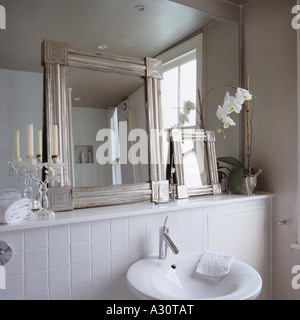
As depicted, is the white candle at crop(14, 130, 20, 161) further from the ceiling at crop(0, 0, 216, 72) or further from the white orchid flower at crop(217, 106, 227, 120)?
the white orchid flower at crop(217, 106, 227, 120)

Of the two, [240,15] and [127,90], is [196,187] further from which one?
[240,15]

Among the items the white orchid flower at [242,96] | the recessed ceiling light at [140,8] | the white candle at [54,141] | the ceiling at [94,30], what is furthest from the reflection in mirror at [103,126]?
the white orchid flower at [242,96]

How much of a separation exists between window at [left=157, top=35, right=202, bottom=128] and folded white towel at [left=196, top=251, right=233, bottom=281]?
0.75 m

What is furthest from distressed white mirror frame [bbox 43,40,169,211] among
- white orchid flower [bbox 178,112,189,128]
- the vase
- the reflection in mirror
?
the vase

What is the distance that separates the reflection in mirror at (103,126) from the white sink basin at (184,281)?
45 cm

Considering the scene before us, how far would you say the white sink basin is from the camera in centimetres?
109

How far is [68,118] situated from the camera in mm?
1429

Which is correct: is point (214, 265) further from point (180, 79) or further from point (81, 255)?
point (180, 79)

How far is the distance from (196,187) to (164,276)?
67 centimetres

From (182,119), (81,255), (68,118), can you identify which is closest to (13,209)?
(81,255)

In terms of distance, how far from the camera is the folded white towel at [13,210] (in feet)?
3.49

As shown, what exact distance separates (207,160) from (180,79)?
1.68ft

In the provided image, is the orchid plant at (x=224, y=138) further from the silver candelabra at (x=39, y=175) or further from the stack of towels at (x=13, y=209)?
the stack of towels at (x=13, y=209)
